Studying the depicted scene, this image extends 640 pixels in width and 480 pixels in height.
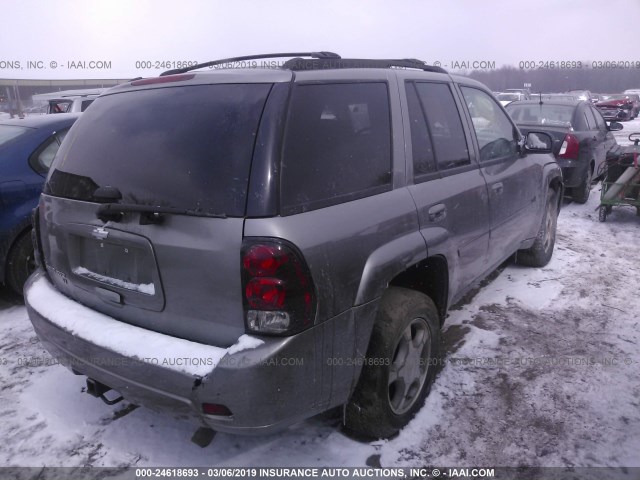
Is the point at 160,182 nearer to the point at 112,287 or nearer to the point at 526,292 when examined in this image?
the point at 112,287

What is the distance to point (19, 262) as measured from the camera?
13.4 ft

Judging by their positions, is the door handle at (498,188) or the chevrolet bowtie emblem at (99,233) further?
the door handle at (498,188)

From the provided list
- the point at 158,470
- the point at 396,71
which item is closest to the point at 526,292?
the point at 396,71

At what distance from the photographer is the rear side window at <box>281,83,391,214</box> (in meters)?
1.97

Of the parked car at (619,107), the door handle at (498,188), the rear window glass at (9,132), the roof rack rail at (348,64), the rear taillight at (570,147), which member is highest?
the roof rack rail at (348,64)

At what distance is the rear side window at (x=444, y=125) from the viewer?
9.64ft

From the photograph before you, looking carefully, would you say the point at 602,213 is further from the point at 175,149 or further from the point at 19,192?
the point at 19,192

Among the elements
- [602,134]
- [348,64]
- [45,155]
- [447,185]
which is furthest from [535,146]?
[602,134]

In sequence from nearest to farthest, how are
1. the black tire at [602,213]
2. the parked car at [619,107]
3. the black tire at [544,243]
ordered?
the black tire at [544,243] → the black tire at [602,213] → the parked car at [619,107]

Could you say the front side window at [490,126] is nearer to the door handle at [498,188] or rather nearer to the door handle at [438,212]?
the door handle at [498,188]

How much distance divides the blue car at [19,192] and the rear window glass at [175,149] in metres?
1.82

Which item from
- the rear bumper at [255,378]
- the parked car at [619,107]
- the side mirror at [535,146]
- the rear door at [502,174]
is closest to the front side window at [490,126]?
the rear door at [502,174]

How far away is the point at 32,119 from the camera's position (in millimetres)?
4762

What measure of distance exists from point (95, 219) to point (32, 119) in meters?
3.34
